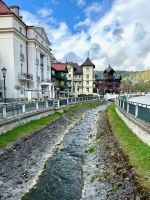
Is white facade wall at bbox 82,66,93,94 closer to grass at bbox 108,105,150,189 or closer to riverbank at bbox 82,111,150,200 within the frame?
grass at bbox 108,105,150,189

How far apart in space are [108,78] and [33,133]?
71.6 meters

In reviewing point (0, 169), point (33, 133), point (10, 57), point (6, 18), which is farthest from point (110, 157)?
point (6, 18)

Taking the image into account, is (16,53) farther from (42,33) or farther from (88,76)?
(88,76)

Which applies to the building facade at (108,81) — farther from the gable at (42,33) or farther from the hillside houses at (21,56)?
the gable at (42,33)

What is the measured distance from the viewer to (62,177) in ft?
26.3

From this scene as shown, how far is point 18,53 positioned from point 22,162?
82.5 feet

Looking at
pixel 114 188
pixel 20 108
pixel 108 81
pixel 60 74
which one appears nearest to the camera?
pixel 114 188

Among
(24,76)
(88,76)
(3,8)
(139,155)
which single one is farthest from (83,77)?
(139,155)

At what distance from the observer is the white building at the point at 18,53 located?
1102 inches

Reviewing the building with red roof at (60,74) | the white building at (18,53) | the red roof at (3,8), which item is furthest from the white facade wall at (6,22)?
the building with red roof at (60,74)

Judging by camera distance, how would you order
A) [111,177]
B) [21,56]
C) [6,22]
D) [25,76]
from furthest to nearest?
[25,76], [21,56], [6,22], [111,177]

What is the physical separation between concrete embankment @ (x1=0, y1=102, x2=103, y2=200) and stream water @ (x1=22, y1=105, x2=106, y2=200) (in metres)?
0.36

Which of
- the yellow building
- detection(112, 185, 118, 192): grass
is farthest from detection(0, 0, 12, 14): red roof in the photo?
the yellow building

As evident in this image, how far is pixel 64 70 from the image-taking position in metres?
55.7
